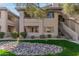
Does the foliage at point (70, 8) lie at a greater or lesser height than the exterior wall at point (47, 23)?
greater

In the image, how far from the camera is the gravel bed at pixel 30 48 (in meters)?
7.73

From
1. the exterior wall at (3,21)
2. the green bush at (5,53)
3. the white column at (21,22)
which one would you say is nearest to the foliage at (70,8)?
the white column at (21,22)

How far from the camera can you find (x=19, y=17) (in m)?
7.83

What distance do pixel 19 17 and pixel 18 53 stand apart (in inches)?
38.6

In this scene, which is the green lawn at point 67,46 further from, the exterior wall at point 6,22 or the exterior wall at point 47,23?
the exterior wall at point 6,22

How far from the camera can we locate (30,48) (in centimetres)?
777

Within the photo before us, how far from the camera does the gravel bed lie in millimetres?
7727

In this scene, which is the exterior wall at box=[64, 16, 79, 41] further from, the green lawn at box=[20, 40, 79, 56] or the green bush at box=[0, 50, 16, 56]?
the green bush at box=[0, 50, 16, 56]

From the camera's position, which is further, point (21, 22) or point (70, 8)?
point (21, 22)

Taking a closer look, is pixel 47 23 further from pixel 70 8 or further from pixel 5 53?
pixel 5 53

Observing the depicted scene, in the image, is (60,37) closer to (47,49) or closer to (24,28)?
(47,49)

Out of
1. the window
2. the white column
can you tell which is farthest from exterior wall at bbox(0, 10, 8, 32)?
the window

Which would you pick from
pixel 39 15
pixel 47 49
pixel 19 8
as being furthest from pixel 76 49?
pixel 19 8

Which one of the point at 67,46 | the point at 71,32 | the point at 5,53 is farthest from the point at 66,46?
the point at 5,53
